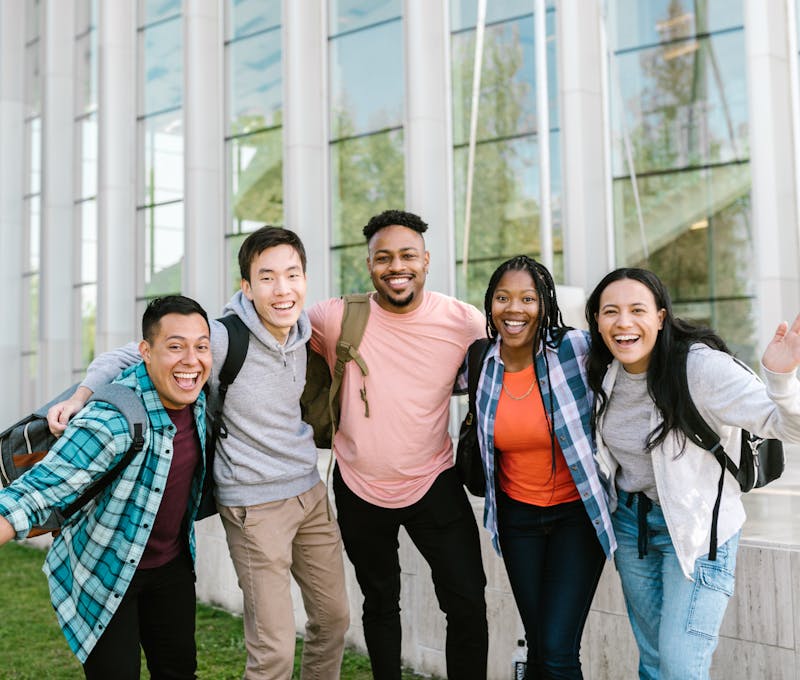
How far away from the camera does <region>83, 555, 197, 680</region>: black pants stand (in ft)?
11.3

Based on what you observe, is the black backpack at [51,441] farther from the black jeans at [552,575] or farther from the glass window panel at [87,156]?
the glass window panel at [87,156]

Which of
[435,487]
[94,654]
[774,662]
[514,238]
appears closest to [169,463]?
[94,654]

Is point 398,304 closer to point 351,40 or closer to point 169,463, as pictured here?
point 169,463

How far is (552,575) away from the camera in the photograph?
3.66m

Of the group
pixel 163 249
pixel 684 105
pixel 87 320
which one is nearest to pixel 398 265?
pixel 684 105

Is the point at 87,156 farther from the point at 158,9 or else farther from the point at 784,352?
the point at 784,352

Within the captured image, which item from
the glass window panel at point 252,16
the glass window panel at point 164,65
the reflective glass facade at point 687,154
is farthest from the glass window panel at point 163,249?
the reflective glass facade at point 687,154

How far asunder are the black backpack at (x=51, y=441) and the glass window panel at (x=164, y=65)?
16.5 meters

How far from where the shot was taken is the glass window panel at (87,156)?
20922 millimetres

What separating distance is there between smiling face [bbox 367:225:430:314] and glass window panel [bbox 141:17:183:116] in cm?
1594

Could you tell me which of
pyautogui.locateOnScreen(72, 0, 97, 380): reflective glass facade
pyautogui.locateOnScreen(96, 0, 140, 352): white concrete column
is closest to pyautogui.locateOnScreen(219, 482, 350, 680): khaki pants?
pyautogui.locateOnScreen(96, 0, 140, 352): white concrete column

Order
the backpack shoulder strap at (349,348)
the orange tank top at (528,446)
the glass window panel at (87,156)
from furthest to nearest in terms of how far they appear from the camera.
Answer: the glass window panel at (87,156) < the backpack shoulder strap at (349,348) < the orange tank top at (528,446)

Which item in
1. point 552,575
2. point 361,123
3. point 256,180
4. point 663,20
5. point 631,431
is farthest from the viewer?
point 256,180

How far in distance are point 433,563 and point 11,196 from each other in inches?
810
